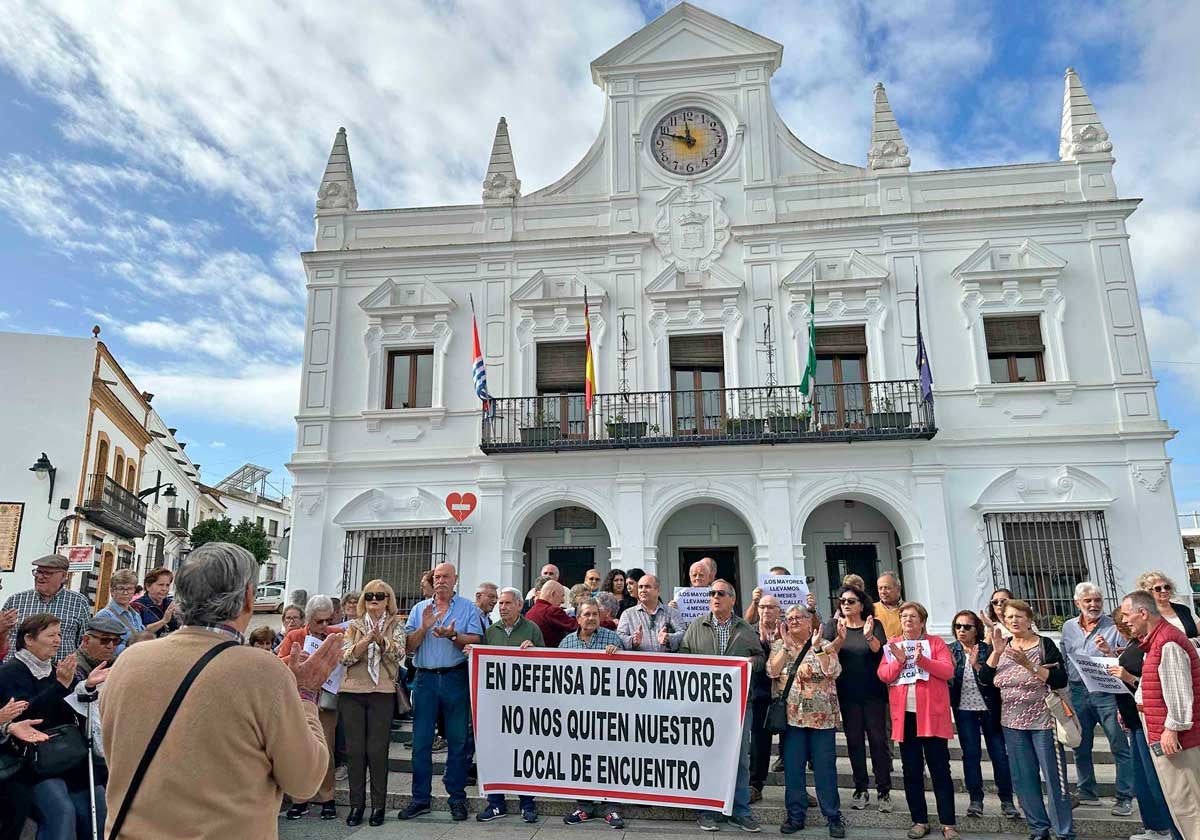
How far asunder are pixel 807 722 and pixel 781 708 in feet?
0.85

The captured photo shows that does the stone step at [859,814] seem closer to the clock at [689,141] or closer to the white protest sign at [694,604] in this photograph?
the white protest sign at [694,604]

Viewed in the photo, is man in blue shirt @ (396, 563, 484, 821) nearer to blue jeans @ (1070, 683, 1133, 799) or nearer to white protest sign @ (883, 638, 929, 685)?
white protest sign @ (883, 638, 929, 685)

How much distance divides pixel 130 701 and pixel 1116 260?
16147mm

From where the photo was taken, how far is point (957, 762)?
779 cm

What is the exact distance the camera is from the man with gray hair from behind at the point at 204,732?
2162 mm

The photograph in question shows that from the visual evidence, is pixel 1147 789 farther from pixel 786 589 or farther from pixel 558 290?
pixel 558 290

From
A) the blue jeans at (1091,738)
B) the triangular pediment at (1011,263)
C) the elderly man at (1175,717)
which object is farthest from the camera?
the triangular pediment at (1011,263)

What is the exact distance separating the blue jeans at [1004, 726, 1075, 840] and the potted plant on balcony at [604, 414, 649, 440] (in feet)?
27.4

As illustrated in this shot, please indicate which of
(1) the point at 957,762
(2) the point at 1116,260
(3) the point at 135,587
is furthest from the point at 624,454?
(2) the point at 1116,260

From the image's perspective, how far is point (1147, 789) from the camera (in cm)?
588

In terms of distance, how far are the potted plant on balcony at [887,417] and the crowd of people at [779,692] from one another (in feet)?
19.7

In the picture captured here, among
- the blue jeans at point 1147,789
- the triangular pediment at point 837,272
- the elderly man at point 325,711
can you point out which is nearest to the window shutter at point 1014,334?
the triangular pediment at point 837,272

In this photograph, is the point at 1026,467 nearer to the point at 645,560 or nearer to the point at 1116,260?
the point at 1116,260

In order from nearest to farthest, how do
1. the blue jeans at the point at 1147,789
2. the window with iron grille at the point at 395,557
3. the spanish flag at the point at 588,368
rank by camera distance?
1. the blue jeans at the point at 1147,789
2. the spanish flag at the point at 588,368
3. the window with iron grille at the point at 395,557
